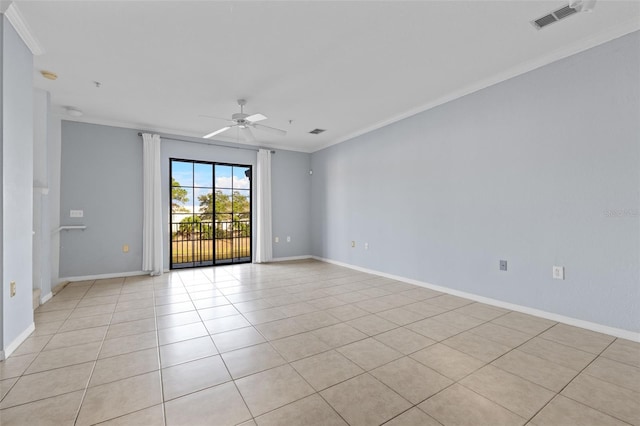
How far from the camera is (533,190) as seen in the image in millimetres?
3143

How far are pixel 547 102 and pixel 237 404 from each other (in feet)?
13.1

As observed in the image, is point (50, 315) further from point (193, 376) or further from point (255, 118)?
point (255, 118)

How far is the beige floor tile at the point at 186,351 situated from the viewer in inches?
88.8

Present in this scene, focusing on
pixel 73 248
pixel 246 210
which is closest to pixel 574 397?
pixel 246 210

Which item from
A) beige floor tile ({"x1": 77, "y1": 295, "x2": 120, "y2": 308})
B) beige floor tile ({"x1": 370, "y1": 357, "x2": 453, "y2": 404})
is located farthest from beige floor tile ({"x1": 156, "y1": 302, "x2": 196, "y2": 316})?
beige floor tile ({"x1": 370, "y1": 357, "x2": 453, "y2": 404})

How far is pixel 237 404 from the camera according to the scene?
1718 mm

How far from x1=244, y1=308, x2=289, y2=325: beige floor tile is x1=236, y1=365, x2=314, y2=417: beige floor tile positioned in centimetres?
99

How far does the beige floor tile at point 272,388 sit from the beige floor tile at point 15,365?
1649 millimetres

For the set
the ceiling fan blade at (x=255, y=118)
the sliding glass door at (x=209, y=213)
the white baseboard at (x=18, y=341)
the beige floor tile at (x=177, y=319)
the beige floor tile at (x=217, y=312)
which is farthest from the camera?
the sliding glass door at (x=209, y=213)

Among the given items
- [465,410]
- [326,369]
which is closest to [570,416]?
[465,410]

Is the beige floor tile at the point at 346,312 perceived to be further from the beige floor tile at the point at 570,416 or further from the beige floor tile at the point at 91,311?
the beige floor tile at the point at 91,311

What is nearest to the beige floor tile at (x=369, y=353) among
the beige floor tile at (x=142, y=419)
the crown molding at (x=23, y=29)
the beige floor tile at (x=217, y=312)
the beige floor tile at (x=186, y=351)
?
the beige floor tile at (x=186, y=351)

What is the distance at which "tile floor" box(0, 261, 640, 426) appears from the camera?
1.64 m

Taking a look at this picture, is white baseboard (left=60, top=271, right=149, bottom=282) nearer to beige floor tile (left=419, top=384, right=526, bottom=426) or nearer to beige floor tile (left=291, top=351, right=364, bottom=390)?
beige floor tile (left=291, top=351, right=364, bottom=390)
